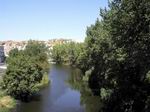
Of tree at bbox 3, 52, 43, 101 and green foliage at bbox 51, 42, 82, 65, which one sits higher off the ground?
green foliage at bbox 51, 42, 82, 65

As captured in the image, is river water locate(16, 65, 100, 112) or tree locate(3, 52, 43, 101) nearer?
river water locate(16, 65, 100, 112)

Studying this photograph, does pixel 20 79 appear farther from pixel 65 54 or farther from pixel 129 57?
pixel 65 54

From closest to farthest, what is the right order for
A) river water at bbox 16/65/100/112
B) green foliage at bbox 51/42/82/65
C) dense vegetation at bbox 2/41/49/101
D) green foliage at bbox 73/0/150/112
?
green foliage at bbox 73/0/150/112 < river water at bbox 16/65/100/112 < dense vegetation at bbox 2/41/49/101 < green foliage at bbox 51/42/82/65

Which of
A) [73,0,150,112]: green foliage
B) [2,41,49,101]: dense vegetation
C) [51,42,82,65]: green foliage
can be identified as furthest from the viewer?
[51,42,82,65]: green foliage

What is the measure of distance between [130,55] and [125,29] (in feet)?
9.36

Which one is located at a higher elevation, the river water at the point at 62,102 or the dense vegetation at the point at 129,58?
the dense vegetation at the point at 129,58

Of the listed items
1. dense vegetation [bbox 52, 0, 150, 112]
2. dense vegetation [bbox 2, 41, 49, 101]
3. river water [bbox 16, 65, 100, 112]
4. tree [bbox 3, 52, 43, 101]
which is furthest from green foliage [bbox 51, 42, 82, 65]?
dense vegetation [bbox 52, 0, 150, 112]

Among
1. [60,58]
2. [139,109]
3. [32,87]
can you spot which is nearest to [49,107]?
[32,87]

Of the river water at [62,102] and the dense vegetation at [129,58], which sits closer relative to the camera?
the dense vegetation at [129,58]

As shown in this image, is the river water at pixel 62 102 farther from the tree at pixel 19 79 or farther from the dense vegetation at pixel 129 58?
the dense vegetation at pixel 129 58

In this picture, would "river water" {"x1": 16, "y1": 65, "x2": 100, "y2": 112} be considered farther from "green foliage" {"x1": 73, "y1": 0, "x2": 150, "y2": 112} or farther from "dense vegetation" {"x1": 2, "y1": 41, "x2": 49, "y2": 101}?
"green foliage" {"x1": 73, "y1": 0, "x2": 150, "y2": 112}

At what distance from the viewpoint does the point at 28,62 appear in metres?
50.2

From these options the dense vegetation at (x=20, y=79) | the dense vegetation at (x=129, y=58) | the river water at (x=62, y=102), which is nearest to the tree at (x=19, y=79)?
the dense vegetation at (x=20, y=79)

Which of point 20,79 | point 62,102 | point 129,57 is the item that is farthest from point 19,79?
point 129,57
